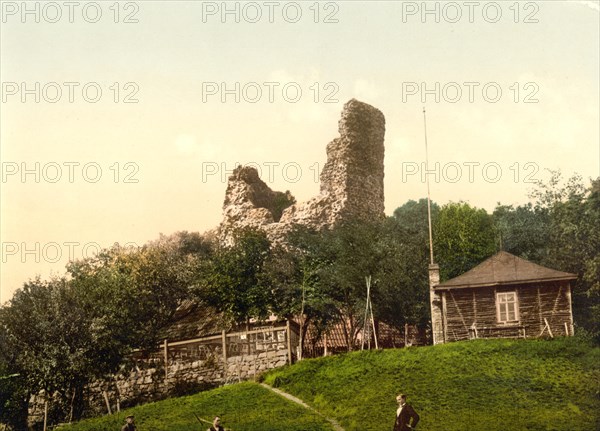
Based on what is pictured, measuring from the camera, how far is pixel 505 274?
29719mm

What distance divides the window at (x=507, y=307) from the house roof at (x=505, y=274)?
654 millimetres

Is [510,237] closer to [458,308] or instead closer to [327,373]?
[458,308]

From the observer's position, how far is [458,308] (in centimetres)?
3022

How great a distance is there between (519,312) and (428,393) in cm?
1079

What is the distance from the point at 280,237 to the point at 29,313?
51.4 feet

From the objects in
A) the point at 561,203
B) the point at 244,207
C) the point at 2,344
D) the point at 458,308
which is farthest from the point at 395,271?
the point at 2,344

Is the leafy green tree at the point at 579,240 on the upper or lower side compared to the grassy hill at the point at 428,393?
upper

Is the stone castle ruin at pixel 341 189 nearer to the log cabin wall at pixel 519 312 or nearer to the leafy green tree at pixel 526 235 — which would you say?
the leafy green tree at pixel 526 235

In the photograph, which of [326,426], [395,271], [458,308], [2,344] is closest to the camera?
[326,426]

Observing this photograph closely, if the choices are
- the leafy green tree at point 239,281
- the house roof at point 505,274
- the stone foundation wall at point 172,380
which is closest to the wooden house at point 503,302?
the house roof at point 505,274

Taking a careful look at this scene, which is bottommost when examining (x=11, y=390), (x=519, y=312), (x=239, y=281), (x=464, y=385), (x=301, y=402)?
(x=11, y=390)

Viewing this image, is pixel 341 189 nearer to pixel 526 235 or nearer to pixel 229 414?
pixel 526 235

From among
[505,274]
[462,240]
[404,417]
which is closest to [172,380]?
[505,274]

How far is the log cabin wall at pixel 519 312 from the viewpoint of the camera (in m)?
29.1
